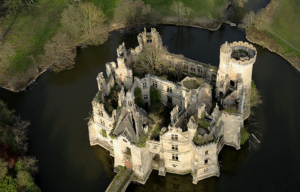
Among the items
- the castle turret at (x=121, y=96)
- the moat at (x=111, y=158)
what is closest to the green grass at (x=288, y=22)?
the moat at (x=111, y=158)

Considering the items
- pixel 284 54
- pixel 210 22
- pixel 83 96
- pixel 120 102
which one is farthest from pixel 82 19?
pixel 284 54

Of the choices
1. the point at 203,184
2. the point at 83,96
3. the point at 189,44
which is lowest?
the point at 203,184

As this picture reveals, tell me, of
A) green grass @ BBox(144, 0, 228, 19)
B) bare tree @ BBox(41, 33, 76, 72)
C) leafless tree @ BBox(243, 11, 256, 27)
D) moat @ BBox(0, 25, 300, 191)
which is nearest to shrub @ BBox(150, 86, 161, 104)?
moat @ BBox(0, 25, 300, 191)

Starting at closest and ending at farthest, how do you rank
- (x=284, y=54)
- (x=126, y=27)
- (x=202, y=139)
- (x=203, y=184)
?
(x=202, y=139) < (x=203, y=184) < (x=284, y=54) < (x=126, y=27)

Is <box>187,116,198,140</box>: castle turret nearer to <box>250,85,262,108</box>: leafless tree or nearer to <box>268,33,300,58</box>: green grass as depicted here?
<box>250,85,262,108</box>: leafless tree

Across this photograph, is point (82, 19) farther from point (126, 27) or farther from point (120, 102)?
point (120, 102)

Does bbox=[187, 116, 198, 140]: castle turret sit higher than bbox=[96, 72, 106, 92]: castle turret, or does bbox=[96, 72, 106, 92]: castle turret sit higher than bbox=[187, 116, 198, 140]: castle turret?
bbox=[96, 72, 106, 92]: castle turret
